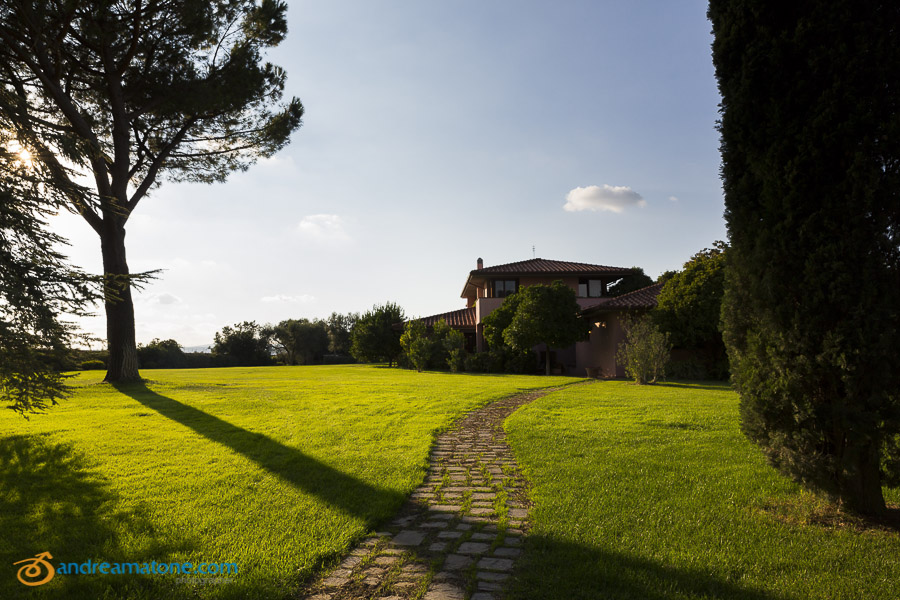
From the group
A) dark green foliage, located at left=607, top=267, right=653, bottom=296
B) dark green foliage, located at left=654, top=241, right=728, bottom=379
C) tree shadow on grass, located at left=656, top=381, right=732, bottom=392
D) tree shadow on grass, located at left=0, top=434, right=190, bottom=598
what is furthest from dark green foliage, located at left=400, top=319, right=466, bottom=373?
tree shadow on grass, located at left=0, top=434, right=190, bottom=598

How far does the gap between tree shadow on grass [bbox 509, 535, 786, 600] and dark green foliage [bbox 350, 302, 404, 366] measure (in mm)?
39621

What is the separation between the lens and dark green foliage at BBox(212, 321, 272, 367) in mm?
57156

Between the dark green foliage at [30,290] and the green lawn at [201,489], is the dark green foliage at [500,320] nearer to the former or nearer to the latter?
the green lawn at [201,489]

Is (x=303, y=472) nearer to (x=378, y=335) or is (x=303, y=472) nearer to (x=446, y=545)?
(x=446, y=545)

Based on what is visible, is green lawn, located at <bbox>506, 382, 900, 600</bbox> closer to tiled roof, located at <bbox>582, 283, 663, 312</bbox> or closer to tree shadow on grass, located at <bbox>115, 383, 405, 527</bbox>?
tree shadow on grass, located at <bbox>115, 383, 405, 527</bbox>

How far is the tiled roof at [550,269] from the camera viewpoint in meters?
34.0

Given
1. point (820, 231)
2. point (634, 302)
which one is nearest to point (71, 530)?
point (820, 231)

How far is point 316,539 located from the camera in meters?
4.11

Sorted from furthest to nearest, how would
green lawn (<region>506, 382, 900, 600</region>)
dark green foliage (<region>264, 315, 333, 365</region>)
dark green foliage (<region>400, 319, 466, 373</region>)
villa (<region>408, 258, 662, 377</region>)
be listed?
dark green foliage (<region>264, 315, 333, 365</region>) → dark green foliage (<region>400, 319, 466, 373</region>) → villa (<region>408, 258, 662, 377</region>) → green lawn (<region>506, 382, 900, 600</region>)

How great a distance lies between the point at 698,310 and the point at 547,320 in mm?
6944

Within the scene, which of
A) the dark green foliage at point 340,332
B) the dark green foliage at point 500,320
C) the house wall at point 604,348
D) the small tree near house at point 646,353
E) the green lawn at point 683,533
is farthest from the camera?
the dark green foliage at point 340,332

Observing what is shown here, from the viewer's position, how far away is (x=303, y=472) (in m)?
6.28

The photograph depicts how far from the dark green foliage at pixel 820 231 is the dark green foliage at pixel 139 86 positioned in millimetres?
14676

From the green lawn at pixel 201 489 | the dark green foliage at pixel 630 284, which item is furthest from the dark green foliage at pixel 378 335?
the green lawn at pixel 201 489
